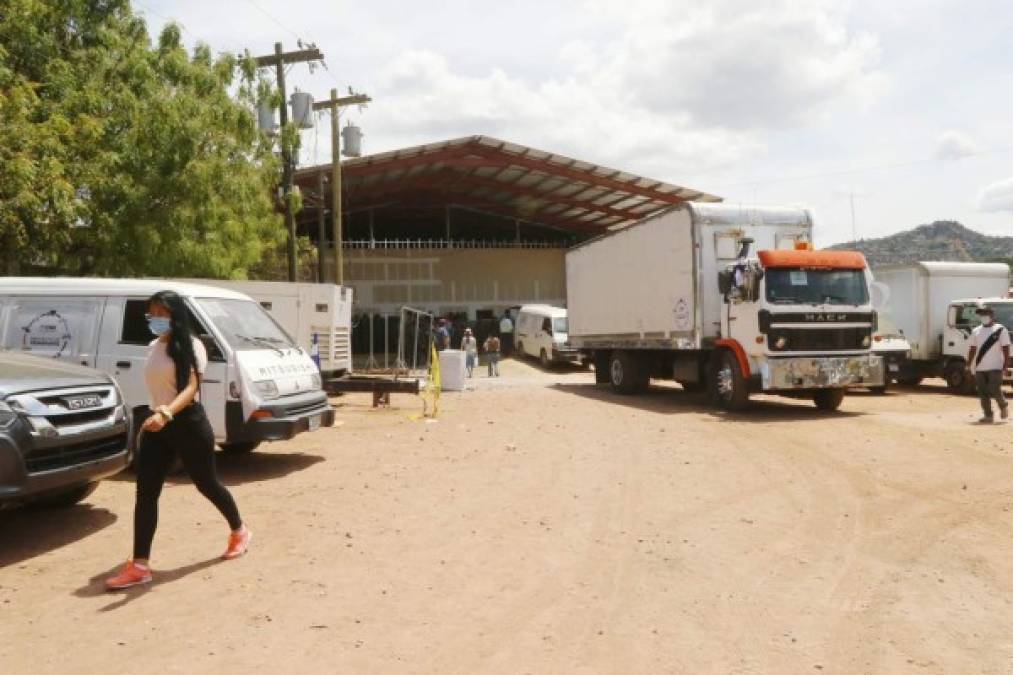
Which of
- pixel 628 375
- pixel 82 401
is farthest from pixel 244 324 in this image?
pixel 628 375

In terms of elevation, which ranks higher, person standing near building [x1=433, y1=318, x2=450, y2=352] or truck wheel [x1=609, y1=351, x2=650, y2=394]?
person standing near building [x1=433, y1=318, x2=450, y2=352]

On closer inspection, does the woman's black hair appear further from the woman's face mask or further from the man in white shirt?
the man in white shirt

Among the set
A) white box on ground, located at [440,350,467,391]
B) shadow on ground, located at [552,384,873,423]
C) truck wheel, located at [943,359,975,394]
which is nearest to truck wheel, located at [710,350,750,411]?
shadow on ground, located at [552,384,873,423]

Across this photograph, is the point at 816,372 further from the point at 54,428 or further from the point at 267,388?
the point at 54,428

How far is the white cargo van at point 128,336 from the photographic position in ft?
27.3

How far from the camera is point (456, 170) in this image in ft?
112

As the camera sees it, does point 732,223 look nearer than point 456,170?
Yes

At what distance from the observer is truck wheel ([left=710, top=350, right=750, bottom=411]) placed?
13.4 m

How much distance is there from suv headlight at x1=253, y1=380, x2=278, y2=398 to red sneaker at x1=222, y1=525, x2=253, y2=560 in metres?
2.77

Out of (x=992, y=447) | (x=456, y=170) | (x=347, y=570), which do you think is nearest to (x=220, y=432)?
(x=347, y=570)

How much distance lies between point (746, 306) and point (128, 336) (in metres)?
9.23

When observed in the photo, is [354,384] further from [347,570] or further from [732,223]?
[347,570]

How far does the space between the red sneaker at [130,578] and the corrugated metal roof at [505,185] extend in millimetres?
23911

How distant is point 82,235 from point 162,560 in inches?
507
